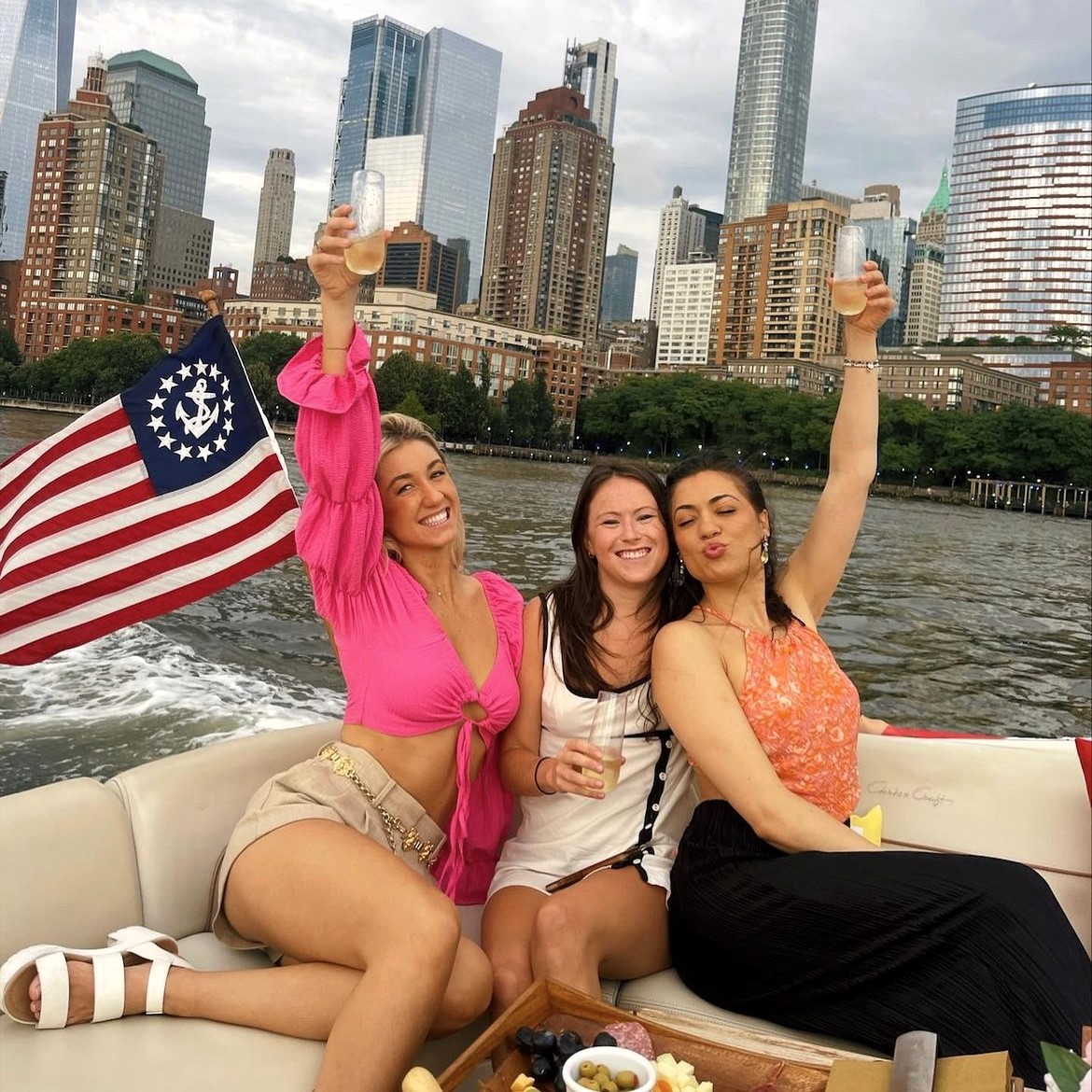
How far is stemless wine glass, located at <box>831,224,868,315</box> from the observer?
2.53m

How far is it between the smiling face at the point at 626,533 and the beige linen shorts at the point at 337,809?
732 millimetres

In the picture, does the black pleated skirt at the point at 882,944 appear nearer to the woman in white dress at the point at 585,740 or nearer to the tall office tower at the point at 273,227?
the woman in white dress at the point at 585,740

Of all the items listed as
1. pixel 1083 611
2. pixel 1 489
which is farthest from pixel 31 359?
pixel 1 489

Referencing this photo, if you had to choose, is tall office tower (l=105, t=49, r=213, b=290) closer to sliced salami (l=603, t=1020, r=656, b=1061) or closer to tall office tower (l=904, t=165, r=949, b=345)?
tall office tower (l=904, t=165, r=949, b=345)

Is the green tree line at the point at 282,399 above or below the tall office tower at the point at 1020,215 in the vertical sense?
below

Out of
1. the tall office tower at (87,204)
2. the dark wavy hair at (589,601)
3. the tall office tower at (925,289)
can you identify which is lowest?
the dark wavy hair at (589,601)

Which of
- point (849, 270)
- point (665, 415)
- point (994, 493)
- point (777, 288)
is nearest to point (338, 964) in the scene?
point (849, 270)

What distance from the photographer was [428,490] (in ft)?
8.39

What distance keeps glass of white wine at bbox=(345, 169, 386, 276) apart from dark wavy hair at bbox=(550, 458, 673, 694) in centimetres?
73

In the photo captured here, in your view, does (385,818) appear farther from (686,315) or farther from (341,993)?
(686,315)

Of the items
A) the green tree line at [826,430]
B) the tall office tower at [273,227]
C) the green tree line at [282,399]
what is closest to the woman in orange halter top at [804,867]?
the green tree line at [282,399]

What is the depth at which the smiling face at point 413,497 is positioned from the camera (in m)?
2.56

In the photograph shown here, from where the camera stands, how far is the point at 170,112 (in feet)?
546

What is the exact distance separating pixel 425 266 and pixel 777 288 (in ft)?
200
